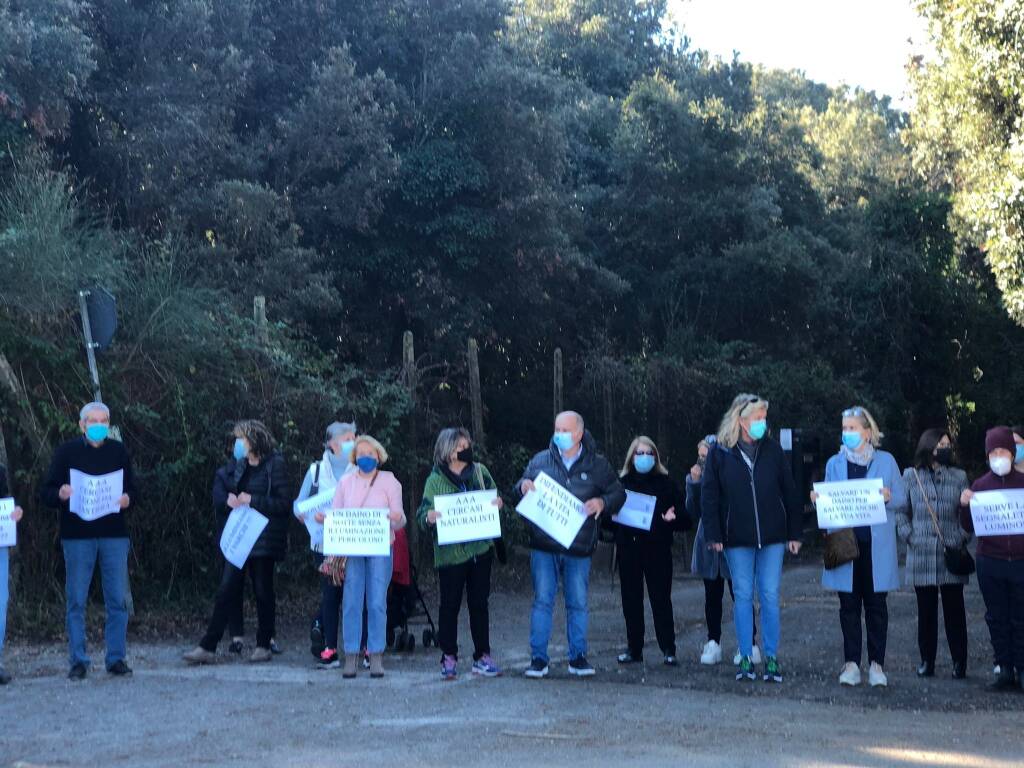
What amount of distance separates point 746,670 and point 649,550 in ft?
4.88

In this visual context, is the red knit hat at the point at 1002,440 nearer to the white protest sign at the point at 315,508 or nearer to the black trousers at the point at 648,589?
the black trousers at the point at 648,589

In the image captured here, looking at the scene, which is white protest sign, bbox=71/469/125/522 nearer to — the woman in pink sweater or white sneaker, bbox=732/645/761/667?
the woman in pink sweater

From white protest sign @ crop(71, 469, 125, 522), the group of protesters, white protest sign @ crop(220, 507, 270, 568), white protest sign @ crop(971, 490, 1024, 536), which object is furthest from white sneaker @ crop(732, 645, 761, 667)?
white protest sign @ crop(71, 469, 125, 522)

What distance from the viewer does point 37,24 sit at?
19.8m

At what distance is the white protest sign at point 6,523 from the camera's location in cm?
1016

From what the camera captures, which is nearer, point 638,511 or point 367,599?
point 367,599

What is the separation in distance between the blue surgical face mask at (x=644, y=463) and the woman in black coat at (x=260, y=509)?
9.09 feet

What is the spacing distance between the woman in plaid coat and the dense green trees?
21.4 feet

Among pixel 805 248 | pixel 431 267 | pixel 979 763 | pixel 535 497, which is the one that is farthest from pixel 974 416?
pixel 979 763

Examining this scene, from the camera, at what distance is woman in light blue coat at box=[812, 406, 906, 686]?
9891 mm

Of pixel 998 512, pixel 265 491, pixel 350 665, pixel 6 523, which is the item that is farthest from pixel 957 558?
pixel 6 523

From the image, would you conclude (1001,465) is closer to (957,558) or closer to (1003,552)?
(1003,552)

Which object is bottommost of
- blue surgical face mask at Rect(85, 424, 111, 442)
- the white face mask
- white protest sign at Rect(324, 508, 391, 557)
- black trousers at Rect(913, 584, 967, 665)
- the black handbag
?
black trousers at Rect(913, 584, 967, 665)

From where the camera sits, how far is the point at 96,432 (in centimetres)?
1059
